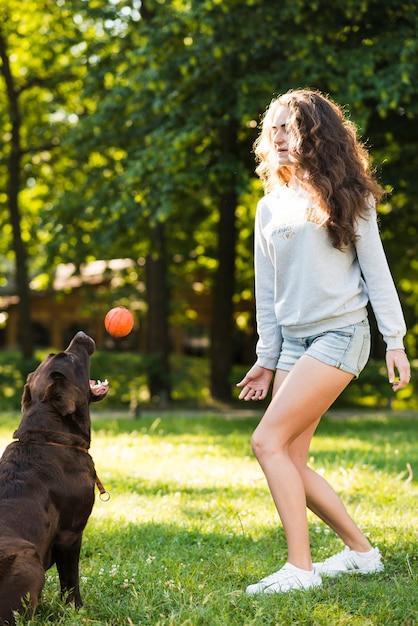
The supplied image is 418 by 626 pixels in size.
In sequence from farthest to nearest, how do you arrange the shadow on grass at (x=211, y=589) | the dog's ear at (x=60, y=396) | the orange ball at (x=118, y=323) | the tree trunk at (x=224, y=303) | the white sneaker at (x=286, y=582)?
the tree trunk at (x=224, y=303) < the orange ball at (x=118, y=323) < the white sneaker at (x=286, y=582) < the dog's ear at (x=60, y=396) < the shadow on grass at (x=211, y=589)

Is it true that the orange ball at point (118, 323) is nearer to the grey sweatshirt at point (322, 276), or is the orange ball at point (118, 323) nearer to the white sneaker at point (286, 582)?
the grey sweatshirt at point (322, 276)

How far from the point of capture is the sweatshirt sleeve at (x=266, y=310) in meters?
4.13

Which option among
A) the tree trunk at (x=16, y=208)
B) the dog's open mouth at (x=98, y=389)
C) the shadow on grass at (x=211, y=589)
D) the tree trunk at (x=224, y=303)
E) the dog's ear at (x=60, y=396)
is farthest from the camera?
the tree trunk at (x=16, y=208)

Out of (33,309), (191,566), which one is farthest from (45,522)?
(33,309)

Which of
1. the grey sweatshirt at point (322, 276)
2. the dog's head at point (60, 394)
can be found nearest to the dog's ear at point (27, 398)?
the dog's head at point (60, 394)

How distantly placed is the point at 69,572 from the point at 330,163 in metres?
2.30

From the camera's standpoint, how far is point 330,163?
3818 millimetres

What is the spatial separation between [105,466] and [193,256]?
1386 centimetres

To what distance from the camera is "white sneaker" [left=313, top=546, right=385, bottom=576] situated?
4.16 metres

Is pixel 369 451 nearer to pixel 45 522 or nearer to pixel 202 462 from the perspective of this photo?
pixel 202 462

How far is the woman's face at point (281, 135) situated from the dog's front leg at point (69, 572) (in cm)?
212

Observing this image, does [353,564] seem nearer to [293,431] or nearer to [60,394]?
[293,431]

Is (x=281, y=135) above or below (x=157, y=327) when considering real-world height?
above

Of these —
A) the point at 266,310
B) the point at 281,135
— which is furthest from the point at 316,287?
the point at 281,135
